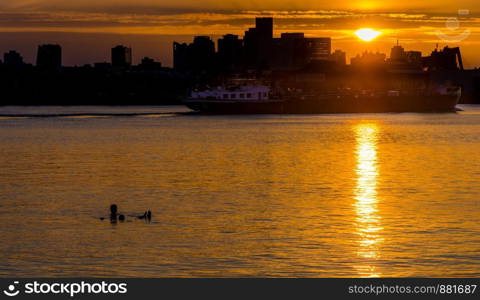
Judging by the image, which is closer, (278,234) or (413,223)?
(278,234)

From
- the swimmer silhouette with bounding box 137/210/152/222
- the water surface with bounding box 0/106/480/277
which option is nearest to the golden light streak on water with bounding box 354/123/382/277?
the water surface with bounding box 0/106/480/277

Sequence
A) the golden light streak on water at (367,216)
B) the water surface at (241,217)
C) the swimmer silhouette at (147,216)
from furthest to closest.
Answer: the swimmer silhouette at (147,216) → the golden light streak on water at (367,216) → the water surface at (241,217)

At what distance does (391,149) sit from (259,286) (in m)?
63.0

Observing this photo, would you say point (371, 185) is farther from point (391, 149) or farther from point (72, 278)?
point (391, 149)

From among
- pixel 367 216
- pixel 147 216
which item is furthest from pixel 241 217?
pixel 367 216

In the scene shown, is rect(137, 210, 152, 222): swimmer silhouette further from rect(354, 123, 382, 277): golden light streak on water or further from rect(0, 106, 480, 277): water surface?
rect(354, 123, 382, 277): golden light streak on water

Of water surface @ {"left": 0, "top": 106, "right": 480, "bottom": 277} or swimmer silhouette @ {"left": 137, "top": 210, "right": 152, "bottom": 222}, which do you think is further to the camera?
swimmer silhouette @ {"left": 137, "top": 210, "right": 152, "bottom": 222}

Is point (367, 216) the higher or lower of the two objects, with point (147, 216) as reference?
lower

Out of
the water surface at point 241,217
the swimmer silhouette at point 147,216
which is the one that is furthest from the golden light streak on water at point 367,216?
the swimmer silhouette at point 147,216

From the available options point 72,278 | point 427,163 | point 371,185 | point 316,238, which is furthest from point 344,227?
point 427,163

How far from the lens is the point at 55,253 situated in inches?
1041

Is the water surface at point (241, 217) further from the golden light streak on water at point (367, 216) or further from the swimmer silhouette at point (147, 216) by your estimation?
the swimmer silhouette at point (147, 216)

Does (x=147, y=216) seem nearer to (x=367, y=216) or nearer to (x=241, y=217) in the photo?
(x=241, y=217)

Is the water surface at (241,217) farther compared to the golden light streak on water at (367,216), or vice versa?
the golden light streak on water at (367,216)
